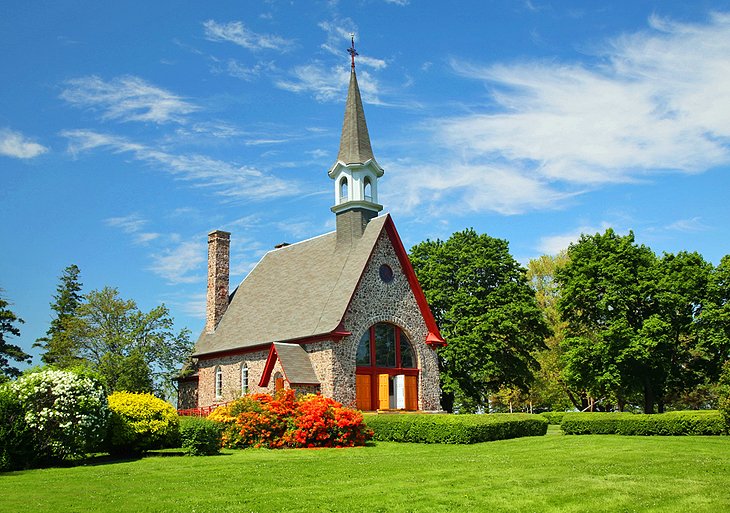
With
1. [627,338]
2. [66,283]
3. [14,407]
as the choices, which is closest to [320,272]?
[627,338]

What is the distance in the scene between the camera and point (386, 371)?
1358 inches

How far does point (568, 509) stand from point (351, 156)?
90.3ft

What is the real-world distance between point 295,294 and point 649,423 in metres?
18.2

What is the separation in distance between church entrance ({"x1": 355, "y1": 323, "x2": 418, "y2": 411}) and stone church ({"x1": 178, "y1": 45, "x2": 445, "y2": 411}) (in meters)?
0.05

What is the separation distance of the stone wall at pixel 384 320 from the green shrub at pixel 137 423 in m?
10.3

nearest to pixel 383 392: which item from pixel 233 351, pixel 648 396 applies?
pixel 233 351

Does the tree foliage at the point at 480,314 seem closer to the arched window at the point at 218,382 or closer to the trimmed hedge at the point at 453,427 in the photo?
the trimmed hedge at the point at 453,427

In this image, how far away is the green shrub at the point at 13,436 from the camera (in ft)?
62.9

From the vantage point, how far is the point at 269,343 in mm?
35250

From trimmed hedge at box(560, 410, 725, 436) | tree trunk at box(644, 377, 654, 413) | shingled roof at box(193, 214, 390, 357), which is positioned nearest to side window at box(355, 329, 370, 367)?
shingled roof at box(193, 214, 390, 357)

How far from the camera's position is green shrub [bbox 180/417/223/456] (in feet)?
71.9

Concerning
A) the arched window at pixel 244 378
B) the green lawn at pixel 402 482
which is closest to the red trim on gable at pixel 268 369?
the arched window at pixel 244 378

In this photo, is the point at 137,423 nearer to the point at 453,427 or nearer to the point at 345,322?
the point at 453,427

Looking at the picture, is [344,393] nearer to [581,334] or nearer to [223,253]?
[223,253]
